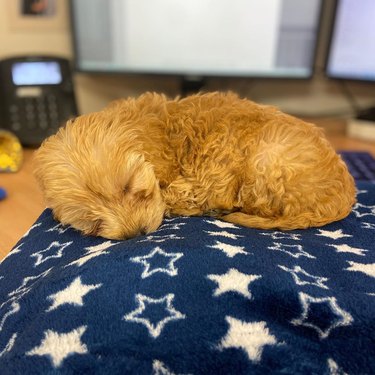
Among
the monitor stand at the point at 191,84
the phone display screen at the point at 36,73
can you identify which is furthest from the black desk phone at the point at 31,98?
the monitor stand at the point at 191,84

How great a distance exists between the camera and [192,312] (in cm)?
72

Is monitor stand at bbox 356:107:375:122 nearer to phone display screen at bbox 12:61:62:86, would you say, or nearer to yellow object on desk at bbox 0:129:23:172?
phone display screen at bbox 12:61:62:86

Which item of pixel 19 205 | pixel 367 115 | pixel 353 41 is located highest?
pixel 353 41

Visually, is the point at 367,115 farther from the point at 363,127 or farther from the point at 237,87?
the point at 237,87

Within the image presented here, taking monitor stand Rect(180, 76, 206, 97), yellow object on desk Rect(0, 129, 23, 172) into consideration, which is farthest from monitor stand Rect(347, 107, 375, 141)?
yellow object on desk Rect(0, 129, 23, 172)

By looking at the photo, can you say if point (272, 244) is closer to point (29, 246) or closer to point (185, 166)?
point (185, 166)

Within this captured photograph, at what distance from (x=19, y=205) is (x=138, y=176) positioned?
1.62 ft

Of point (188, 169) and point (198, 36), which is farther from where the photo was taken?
point (198, 36)

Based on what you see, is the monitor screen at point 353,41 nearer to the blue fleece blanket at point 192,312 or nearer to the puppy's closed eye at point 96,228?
the blue fleece blanket at point 192,312

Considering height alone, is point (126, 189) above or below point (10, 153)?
above

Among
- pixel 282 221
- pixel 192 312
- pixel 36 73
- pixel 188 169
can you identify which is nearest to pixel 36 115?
pixel 36 73

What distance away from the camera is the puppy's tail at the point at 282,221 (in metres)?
1.07

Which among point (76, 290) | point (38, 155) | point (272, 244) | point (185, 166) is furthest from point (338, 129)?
point (76, 290)

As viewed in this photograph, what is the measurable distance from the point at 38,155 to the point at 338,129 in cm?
145
